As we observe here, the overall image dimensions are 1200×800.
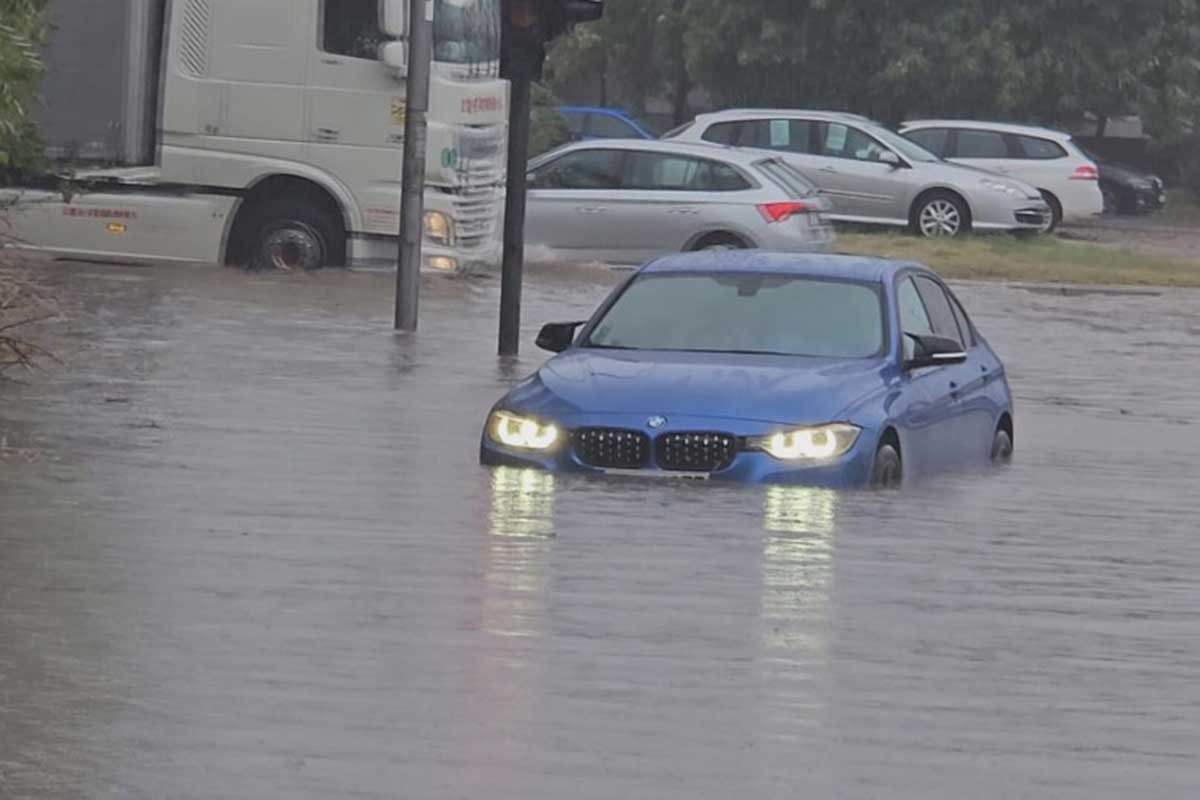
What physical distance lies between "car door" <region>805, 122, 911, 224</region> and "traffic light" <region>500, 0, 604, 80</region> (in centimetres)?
1609

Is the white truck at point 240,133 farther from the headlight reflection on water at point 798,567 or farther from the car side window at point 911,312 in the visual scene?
the headlight reflection on water at point 798,567

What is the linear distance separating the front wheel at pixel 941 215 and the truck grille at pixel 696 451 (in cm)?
2197

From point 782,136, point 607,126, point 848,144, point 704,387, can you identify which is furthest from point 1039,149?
point 704,387

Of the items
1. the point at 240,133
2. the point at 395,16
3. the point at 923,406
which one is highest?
the point at 395,16

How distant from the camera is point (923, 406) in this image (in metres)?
13.2

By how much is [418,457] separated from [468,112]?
1035 cm

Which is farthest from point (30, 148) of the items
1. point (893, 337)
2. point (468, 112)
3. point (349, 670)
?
point (349, 670)

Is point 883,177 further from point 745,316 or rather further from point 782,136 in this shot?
point 745,316

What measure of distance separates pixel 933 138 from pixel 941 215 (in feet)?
17.4

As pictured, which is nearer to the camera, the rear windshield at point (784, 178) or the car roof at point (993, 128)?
the rear windshield at point (784, 178)

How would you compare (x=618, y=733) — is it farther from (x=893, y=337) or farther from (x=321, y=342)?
(x=321, y=342)

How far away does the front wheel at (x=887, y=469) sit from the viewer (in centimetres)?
1245

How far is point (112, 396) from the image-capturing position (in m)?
16.0

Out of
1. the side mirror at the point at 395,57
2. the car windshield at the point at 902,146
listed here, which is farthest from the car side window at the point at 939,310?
the car windshield at the point at 902,146
